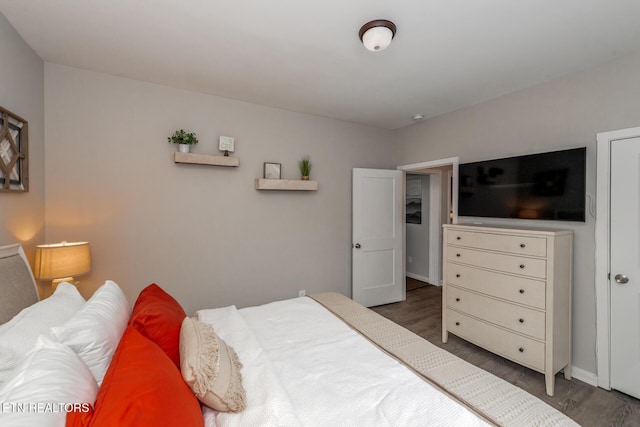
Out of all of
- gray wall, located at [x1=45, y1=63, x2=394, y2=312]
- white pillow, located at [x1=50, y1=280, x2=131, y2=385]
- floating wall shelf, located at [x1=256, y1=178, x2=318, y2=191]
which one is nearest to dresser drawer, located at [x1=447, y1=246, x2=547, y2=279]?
gray wall, located at [x1=45, y1=63, x2=394, y2=312]

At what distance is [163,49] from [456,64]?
228 cm

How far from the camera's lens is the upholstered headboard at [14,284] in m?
1.25

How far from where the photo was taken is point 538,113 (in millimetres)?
2518

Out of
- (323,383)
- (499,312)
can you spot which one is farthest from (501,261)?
(323,383)

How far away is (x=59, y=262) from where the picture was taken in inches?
74.1

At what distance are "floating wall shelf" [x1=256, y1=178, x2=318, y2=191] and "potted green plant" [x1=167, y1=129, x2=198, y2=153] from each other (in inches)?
30.0

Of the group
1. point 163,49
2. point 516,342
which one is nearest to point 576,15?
point 516,342

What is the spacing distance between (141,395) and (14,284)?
1.17m

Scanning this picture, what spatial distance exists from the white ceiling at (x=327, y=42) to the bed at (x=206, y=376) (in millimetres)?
1508

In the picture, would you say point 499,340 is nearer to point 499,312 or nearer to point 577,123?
point 499,312

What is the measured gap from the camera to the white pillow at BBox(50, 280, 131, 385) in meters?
0.98

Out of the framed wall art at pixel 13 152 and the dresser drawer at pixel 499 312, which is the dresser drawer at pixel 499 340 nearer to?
the dresser drawer at pixel 499 312

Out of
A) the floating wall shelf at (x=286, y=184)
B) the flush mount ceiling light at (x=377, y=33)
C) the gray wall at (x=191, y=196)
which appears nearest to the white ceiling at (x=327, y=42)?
the flush mount ceiling light at (x=377, y=33)

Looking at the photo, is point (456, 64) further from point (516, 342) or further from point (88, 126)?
point (88, 126)
